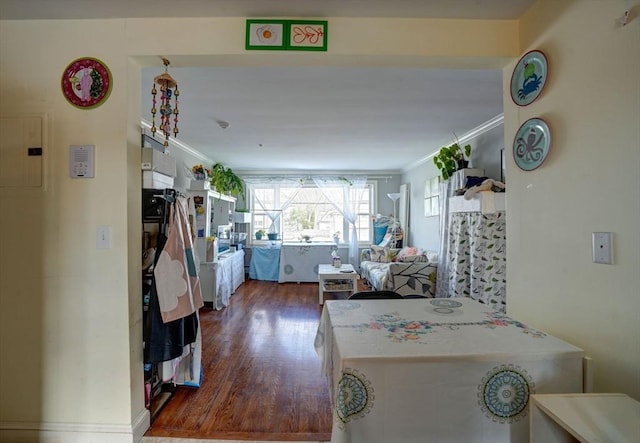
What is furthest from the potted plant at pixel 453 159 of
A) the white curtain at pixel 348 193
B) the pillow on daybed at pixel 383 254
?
the white curtain at pixel 348 193

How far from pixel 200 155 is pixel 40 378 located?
3.87 metres

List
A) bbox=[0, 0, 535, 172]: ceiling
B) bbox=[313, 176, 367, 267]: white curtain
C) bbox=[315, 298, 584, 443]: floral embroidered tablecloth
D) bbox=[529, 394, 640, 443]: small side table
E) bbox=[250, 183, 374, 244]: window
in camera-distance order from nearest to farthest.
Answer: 1. bbox=[529, 394, 640, 443]: small side table
2. bbox=[315, 298, 584, 443]: floral embroidered tablecloth
3. bbox=[0, 0, 535, 172]: ceiling
4. bbox=[313, 176, 367, 267]: white curtain
5. bbox=[250, 183, 374, 244]: window

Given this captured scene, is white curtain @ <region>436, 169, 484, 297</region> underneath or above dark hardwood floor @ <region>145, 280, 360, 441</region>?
above

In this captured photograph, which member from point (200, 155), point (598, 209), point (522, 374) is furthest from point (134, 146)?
point (200, 155)

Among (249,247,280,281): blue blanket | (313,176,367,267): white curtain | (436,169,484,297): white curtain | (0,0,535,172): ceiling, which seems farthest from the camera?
(313,176,367,267): white curtain

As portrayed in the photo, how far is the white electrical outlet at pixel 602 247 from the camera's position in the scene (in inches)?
42.9

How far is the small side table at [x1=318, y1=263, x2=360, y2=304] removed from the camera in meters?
4.21

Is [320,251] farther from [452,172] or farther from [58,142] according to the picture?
[58,142]

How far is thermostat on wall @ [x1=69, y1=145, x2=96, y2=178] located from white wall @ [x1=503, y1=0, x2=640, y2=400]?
88.8 inches

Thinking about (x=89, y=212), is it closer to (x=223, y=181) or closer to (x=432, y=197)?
(x=223, y=181)

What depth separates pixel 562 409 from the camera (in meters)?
0.89

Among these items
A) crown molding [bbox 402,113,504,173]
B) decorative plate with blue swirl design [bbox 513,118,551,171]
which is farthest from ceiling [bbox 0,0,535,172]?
decorative plate with blue swirl design [bbox 513,118,551,171]

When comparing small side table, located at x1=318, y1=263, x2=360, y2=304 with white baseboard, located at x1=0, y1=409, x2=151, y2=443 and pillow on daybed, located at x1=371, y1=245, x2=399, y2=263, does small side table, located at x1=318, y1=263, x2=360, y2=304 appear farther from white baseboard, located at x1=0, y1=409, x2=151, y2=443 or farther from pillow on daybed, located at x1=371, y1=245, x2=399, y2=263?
white baseboard, located at x1=0, y1=409, x2=151, y2=443

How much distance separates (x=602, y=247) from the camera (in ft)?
3.65
